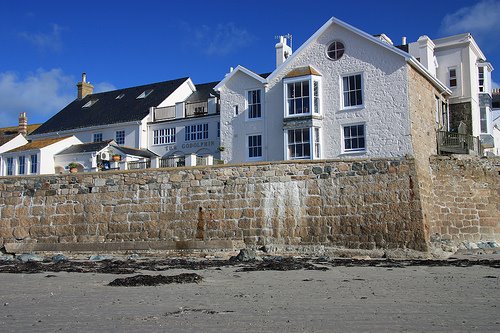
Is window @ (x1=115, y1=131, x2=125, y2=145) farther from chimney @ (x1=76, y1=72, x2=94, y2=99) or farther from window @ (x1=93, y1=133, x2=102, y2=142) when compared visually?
chimney @ (x1=76, y1=72, x2=94, y2=99)

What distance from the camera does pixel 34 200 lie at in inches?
891

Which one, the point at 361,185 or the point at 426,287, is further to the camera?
the point at 361,185

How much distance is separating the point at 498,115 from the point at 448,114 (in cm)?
1478

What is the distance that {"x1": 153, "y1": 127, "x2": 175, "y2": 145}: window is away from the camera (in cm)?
3378

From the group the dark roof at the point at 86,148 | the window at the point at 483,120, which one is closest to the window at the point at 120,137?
the dark roof at the point at 86,148

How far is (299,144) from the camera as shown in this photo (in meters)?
25.2

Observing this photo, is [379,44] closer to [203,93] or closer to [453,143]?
[453,143]

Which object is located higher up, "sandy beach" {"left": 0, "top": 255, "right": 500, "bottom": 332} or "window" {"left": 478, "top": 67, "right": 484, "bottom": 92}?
"window" {"left": 478, "top": 67, "right": 484, "bottom": 92}

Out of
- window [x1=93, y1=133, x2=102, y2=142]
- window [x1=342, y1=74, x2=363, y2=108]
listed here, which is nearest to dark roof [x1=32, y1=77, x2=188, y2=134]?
window [x1=93, y1=133, x2=102, y2=142]

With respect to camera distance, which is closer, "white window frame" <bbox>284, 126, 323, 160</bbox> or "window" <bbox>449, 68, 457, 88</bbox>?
"white window frame" <bbox>284, 126, 323, 160</bbox>

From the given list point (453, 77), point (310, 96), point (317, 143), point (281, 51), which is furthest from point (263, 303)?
point (281, 51)

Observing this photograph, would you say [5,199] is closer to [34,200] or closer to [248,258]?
[34,200]

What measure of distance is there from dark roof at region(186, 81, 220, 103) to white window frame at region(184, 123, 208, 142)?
147 inches

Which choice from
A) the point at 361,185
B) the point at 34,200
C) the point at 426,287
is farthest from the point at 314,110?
the point at 426,287
